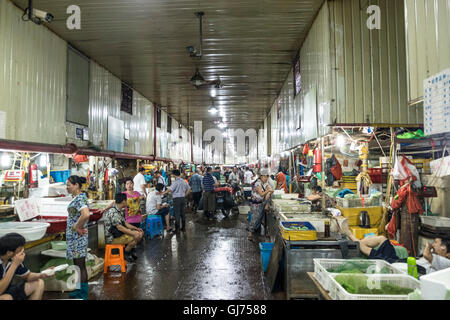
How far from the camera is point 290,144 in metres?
9.59

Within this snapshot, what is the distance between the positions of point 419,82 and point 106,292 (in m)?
5.47

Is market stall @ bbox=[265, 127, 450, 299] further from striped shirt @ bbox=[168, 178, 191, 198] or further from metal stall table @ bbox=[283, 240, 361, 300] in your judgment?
striped shirt @ bbox=[168, 178, 191, 198]

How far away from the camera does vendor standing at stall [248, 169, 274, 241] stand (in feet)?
24.2

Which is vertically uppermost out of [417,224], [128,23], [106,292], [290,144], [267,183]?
[128,23]

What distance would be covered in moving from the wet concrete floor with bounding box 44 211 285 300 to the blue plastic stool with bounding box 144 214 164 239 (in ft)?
0.65

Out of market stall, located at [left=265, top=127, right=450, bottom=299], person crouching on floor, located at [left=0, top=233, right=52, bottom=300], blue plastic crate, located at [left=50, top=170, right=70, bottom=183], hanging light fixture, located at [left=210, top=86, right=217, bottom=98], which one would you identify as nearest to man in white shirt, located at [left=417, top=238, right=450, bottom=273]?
market stall, located at [left=265, top=127, right=450, bottom=299]

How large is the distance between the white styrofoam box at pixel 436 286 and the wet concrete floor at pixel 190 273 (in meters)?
2.48

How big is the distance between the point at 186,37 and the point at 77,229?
5.23 metres

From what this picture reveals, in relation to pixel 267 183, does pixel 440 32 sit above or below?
above

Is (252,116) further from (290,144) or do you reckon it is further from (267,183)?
(267,183)

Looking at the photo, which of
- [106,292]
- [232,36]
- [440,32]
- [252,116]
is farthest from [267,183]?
[252,116]

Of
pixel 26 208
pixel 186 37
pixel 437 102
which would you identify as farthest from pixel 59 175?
pixel 437 102

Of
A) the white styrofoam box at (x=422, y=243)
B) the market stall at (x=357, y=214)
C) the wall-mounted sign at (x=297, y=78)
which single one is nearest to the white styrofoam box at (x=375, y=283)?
the market stall at (x=357, y=214)

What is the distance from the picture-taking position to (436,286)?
6.75 ft
